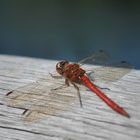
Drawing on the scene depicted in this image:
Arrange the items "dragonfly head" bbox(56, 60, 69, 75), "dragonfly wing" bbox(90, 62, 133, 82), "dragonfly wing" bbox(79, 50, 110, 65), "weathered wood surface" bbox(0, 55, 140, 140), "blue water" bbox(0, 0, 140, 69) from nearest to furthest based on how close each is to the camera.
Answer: "weathered wood surface" bbox(0, 55, 140, 140) < "dragonfly wing" bbox(90, 62, 133, 82) < "dragonfly head" bbox(56, 60, 69, 75) < "dragonfly wing" bbox(79, 50, 110, 65) < "blue water" bbox(0, 0, 140, 69)

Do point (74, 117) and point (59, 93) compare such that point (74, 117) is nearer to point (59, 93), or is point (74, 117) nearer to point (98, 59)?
point (59, 93)

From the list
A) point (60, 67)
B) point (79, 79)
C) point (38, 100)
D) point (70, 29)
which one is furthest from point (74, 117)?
point (70, 29)

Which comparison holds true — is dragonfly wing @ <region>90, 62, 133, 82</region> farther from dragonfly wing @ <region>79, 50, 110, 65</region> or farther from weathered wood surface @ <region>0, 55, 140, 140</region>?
dragonfly wing @ <region>79, 50, 110, 65</region>

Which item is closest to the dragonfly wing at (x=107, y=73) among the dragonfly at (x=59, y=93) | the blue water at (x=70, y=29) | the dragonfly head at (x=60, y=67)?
the dragonfly at (x=59, y=93)

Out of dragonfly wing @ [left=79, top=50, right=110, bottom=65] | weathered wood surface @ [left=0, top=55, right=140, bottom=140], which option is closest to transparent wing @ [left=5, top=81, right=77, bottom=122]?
weathered wood surface @ [left=0, top=55, right=140, bottom=140]

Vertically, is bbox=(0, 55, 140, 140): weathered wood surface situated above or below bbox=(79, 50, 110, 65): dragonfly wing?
below

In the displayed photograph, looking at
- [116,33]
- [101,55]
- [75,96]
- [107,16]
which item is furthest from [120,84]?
[107,16]

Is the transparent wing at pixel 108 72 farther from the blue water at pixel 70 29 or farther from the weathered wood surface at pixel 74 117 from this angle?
the blue water at pixel 70 29
